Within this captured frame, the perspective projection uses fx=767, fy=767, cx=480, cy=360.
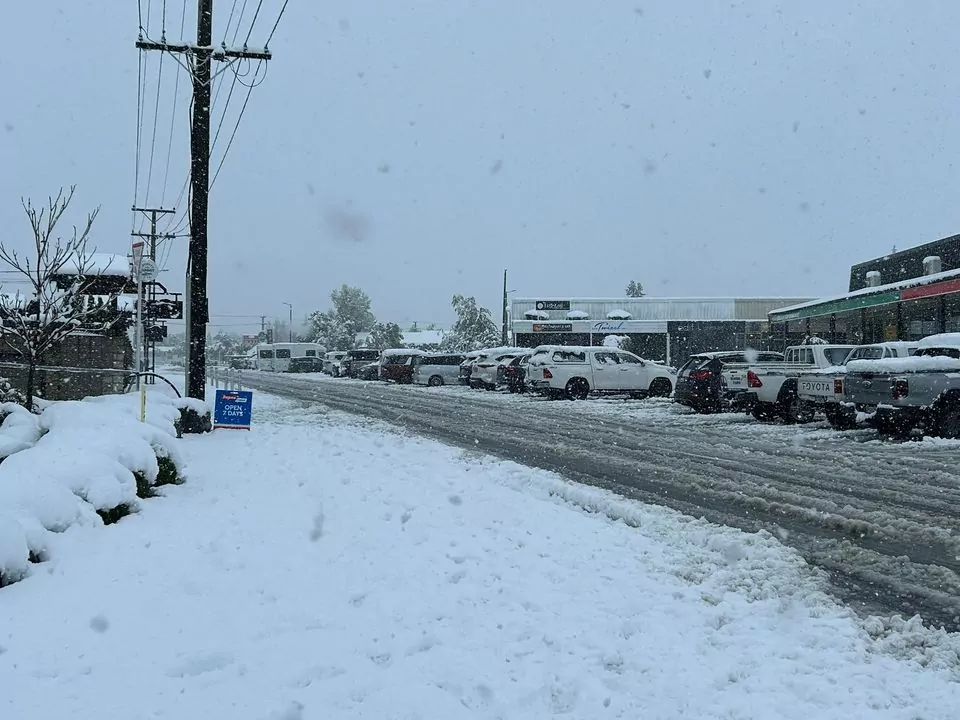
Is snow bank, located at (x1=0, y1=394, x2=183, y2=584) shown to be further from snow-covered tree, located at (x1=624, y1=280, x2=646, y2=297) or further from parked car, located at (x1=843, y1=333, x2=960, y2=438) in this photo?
snow-covered tree, located at (x1=624, y1=280, x2=646, y2=297)

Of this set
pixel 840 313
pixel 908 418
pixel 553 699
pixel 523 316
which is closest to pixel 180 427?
pixel 553 699

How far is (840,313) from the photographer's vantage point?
35.6 metres

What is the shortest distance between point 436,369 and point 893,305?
66.4 ft

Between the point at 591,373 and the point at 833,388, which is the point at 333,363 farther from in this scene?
the point at 833,388

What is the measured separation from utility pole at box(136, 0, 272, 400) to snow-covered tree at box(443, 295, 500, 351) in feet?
167

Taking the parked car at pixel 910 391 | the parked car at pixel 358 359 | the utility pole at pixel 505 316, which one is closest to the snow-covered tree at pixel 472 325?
the utility pole at pixel 505 316

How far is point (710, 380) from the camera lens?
19094 mm

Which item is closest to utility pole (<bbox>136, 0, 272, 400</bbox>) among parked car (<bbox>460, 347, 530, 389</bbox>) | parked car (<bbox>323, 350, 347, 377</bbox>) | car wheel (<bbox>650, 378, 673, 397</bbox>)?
car wheel (<bbox>650, 378, 673, 397</bbox>)

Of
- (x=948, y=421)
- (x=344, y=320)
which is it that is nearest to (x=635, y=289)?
(x=344, y=320)

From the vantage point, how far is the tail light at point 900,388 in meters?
13.1

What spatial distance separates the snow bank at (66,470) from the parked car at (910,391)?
11513 millimetres

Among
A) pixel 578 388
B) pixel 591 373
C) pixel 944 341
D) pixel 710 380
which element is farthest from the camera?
pixel 578 388

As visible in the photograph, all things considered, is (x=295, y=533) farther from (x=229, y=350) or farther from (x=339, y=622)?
(x=229, y=350)

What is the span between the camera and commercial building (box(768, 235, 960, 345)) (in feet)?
92.1
